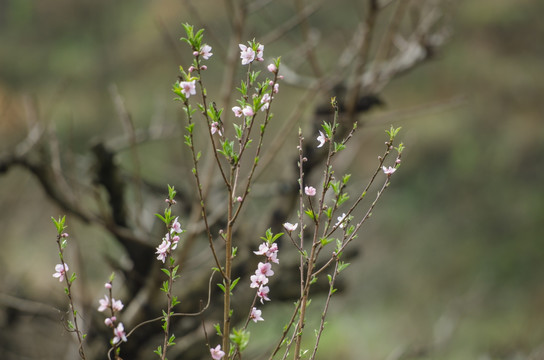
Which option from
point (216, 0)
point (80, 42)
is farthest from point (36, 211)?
point (216, 0)

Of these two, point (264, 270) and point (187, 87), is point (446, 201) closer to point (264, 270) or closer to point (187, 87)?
point (264, 270)

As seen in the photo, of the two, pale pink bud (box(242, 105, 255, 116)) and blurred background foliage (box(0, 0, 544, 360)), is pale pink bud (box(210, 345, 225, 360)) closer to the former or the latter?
pale pink bud (box(242, 105, 255, 116))

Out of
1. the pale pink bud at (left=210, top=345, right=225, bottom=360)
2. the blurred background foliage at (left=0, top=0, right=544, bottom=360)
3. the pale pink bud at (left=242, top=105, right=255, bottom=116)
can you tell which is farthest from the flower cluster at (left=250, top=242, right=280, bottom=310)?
the blurred background foliage at (left=0, top=0, right=544, bottom=360)

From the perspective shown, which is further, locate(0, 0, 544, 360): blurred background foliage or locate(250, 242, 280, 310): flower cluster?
locate(0, 0, 544, 360): blurred background foliage

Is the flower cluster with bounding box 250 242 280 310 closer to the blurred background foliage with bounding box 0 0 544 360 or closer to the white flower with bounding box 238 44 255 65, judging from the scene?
the white flower with bounding box 238 44 255 65

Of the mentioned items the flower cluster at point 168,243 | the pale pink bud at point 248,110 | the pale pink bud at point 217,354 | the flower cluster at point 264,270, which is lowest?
the pale pink bud at point 217,354

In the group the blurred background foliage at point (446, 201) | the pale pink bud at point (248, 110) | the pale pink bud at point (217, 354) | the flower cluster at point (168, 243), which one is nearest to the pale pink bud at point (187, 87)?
the pale pink bud at point (248, 110)

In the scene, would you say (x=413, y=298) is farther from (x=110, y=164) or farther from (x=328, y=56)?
(x=110, y=164)

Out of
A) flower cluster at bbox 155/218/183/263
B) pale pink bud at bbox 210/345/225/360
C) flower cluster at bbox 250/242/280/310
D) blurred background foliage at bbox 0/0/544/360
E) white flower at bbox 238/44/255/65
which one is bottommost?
pale pink bud at bbox 210/345/225/360

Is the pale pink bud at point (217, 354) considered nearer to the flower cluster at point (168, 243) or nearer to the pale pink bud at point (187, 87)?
the flower cluster at point (168, 243)

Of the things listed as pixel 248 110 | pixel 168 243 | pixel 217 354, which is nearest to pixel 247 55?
pixel 248 110

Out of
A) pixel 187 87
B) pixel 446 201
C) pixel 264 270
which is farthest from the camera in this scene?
pixel 446 201

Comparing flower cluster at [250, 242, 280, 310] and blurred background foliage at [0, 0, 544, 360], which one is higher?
blurred background foliage at [0, 0, 544, 360]

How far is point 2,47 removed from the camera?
31.0 feet
